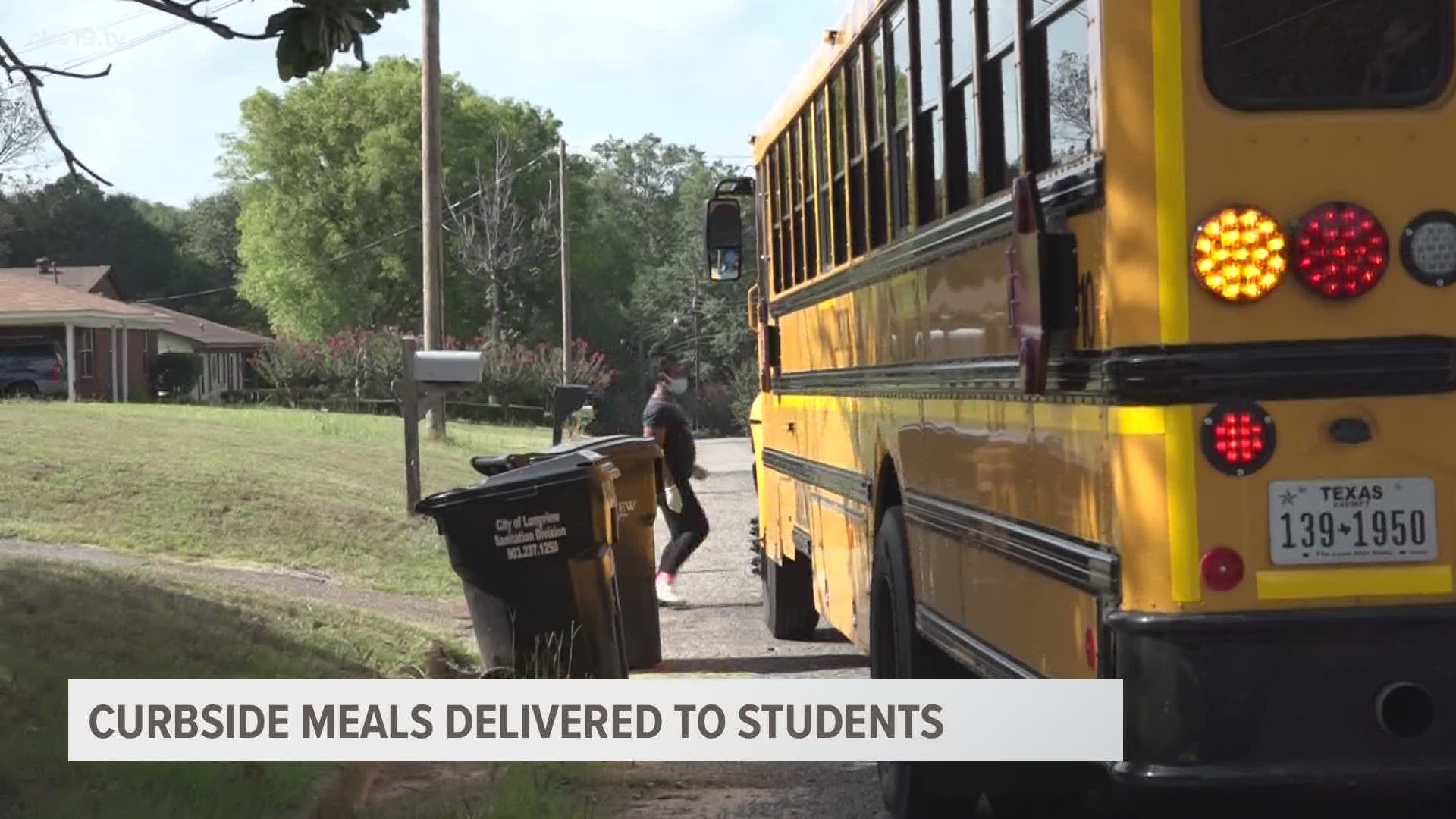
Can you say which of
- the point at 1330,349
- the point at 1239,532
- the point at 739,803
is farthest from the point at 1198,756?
the point at 739,803

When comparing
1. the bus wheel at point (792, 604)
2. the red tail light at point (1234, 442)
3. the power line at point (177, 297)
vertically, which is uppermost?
the power line at point (177, 297)

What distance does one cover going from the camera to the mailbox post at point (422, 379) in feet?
58.1

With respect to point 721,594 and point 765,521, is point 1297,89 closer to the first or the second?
point 765,521

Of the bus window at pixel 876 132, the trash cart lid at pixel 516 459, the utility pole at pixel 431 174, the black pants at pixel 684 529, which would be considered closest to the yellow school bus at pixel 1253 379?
the bus window at pixel 876 132

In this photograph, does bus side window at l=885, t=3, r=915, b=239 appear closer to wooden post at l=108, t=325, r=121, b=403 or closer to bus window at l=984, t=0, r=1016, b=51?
bus window at l=984, t=0, r=1016, b=51

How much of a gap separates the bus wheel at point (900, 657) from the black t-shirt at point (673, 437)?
6513mm

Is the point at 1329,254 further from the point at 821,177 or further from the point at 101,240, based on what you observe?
the point at 101,240

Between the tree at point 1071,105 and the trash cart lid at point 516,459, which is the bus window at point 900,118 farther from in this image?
the trash cart lid at point 516,459

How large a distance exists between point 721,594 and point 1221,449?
11160 millimetres

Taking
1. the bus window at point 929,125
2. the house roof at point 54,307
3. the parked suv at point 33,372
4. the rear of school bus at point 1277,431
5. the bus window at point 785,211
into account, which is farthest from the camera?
the house roof at point 54,307

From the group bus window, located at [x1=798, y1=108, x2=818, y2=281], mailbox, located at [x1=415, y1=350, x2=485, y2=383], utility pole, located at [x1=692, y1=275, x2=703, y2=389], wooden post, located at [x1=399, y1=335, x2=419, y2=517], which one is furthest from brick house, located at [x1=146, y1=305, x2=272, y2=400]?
bus window, located at [x1=798, y1=108, x2=818, y2=281]

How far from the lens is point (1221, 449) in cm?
457

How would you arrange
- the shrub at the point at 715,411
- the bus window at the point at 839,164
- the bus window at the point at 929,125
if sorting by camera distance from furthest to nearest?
1. the shrub at the point at 715,411
2. the bus window at the point at 839,164
3. the bus window at the point at 929,125

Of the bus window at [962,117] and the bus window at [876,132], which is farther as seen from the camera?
the bus window at [876,132]
